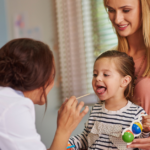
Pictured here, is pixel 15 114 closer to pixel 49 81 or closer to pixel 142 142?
pixel 49 81

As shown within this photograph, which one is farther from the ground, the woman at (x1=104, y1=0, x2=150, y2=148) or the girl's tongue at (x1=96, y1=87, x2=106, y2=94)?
the woman at (x1=104, y1=0, x2=150, y2=148)

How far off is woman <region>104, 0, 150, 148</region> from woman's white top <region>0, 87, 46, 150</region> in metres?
0.70

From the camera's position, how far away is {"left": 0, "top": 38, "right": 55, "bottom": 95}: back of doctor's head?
2.79 feet

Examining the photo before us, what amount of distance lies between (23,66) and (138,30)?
86 centimetres

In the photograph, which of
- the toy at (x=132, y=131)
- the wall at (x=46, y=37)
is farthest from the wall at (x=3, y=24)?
the toy at (x=132, y=131)

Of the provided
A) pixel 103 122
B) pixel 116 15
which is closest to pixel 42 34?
pixel 116 15

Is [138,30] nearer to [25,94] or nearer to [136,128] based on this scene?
[136,128]

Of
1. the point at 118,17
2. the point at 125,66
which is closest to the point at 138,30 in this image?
the point at 118,17

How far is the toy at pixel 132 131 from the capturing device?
1019 millimetres

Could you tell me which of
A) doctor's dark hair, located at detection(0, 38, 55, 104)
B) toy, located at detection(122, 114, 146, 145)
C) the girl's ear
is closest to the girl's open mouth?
the girl's ear

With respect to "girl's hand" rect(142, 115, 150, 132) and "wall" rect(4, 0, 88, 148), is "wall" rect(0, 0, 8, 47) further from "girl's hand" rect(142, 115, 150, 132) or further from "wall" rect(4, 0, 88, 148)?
"girl's hand" rect(142, 115, 150, 132)

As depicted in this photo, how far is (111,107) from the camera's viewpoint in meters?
1.24

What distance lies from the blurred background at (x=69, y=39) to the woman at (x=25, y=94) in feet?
3.97

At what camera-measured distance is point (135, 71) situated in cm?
136
